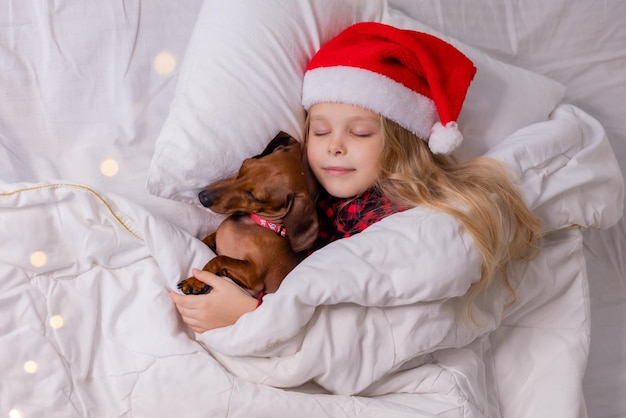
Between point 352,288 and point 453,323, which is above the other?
point 352,288

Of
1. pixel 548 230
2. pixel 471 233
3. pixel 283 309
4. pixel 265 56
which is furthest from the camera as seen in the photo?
pixel 548 230

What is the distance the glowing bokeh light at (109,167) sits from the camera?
1921 millimetres

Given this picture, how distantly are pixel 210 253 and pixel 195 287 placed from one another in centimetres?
14

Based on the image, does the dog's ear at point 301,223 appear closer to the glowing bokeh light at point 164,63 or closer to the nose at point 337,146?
the nose at point 337,146

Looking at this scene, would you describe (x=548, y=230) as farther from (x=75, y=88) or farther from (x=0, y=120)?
(x=0, y=120)

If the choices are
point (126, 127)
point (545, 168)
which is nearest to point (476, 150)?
point (545, 168)

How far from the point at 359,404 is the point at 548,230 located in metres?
0.77

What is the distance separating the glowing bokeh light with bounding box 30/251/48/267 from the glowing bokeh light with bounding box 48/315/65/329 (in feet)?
0.43

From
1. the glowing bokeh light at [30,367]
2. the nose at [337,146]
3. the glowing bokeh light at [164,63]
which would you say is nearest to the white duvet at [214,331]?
the glowing bokeh light at [30,367]

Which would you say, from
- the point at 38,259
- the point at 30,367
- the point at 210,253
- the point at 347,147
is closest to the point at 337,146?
the point at 347,147

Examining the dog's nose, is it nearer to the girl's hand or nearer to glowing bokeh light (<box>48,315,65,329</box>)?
the girl's hand

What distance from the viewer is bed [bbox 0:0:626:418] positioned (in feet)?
5.26

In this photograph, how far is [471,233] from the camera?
5.44ft

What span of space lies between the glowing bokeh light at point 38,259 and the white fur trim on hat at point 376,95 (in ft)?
2.54
